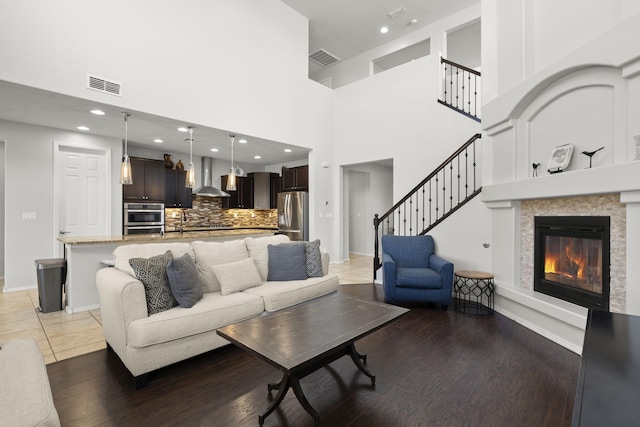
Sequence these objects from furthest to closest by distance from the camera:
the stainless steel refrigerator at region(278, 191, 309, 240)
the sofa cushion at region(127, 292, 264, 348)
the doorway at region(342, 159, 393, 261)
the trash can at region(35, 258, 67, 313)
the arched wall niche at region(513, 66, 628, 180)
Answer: the doorway at region(342, 159, 393, 261) → the stainless steel refrigerator at region(278, 191, 309, 240) → the trash can at region(35, 258, 67, 313) → the arched wall niche at region(513, 66, 628, 180) → the sofa cushion at region(127, 292, 264, 348)

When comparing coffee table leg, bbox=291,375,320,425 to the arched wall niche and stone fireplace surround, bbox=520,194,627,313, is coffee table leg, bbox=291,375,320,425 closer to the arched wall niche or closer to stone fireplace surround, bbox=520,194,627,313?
stone fireplace surround, bbox=520,194,627,313

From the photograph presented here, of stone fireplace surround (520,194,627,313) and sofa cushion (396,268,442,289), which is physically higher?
stone fireplace surround (520,194,627,313)

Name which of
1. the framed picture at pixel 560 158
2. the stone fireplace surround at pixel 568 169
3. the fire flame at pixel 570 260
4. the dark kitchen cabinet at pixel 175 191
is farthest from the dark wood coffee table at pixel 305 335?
the dark kitchen cabinet at pixel 175 191

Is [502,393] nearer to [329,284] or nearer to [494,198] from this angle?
[329,284]

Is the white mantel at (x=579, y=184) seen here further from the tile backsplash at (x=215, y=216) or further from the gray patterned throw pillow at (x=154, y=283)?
the tile backsplash at (x=215, y=216)

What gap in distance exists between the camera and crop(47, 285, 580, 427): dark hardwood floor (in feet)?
6.03

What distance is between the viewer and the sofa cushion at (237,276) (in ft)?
9.84

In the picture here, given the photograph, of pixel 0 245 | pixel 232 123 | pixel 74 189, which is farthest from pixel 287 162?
pixel 0 245

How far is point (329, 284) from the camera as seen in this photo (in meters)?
3.80

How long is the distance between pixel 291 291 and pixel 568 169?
300 centimetres

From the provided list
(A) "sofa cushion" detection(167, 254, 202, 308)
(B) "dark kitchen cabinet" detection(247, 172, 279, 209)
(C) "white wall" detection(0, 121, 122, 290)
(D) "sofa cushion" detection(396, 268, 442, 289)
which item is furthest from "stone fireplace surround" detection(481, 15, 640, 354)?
(C) "white wall" detection(0, 121, 122, 290)

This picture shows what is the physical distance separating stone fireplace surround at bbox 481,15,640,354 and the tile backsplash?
601 cm

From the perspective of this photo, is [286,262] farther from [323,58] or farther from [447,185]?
[323,58]

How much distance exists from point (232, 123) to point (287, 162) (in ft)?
11.5
